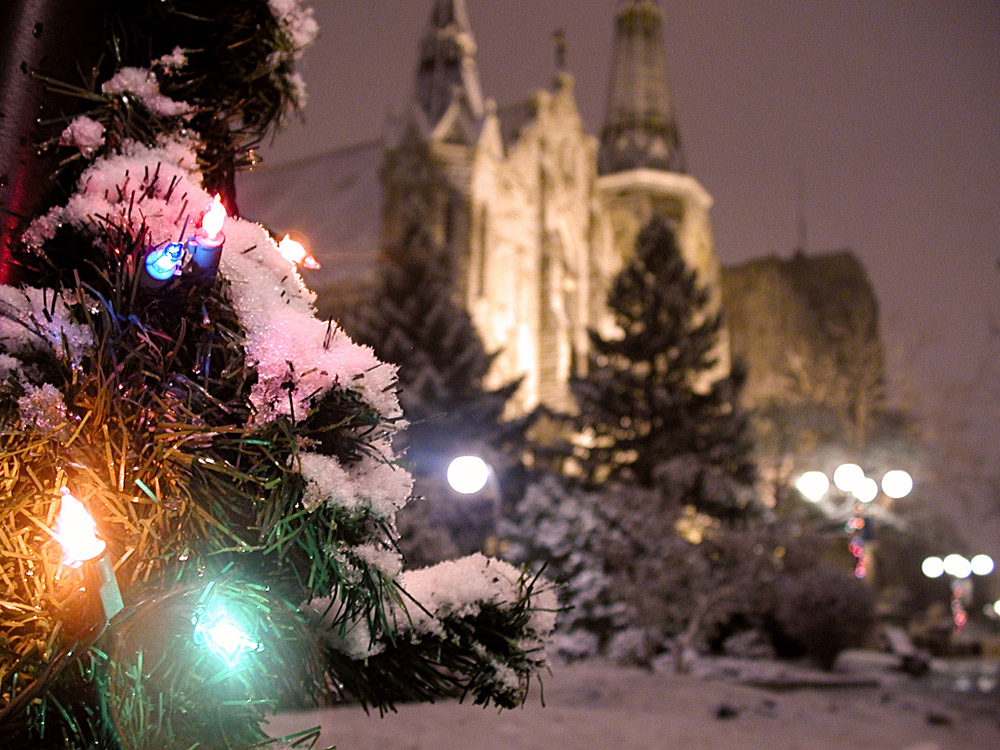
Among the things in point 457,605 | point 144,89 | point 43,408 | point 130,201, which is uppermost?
point 144,89

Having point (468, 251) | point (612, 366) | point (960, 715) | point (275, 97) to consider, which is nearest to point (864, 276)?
point (468, 251)

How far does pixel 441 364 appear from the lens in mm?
23812

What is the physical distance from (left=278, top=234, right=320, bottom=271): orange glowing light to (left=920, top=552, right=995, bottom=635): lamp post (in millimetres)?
30518

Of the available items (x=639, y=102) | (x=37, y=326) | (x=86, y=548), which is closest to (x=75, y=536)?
(x=86, y=548)

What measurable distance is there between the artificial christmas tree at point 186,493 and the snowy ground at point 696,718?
9.70ft

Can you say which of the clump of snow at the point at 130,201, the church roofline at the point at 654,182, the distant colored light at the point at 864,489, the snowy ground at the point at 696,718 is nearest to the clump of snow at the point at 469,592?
the clump of snow at the point at 130,201

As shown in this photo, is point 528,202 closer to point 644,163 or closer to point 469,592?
point 644,163

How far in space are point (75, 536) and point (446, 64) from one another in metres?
40.1

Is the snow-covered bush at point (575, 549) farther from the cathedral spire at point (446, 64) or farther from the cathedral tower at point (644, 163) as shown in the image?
the cathedral tower at point (644, 163)

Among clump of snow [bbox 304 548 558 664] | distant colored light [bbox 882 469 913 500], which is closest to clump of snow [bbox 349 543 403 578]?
clump of snow [bbox 304 548 558 664]

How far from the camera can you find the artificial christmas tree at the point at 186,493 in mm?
1439

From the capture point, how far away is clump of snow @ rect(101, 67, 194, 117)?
195 centimetres

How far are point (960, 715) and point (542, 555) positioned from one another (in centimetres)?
1134

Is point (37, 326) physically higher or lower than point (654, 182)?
lower
